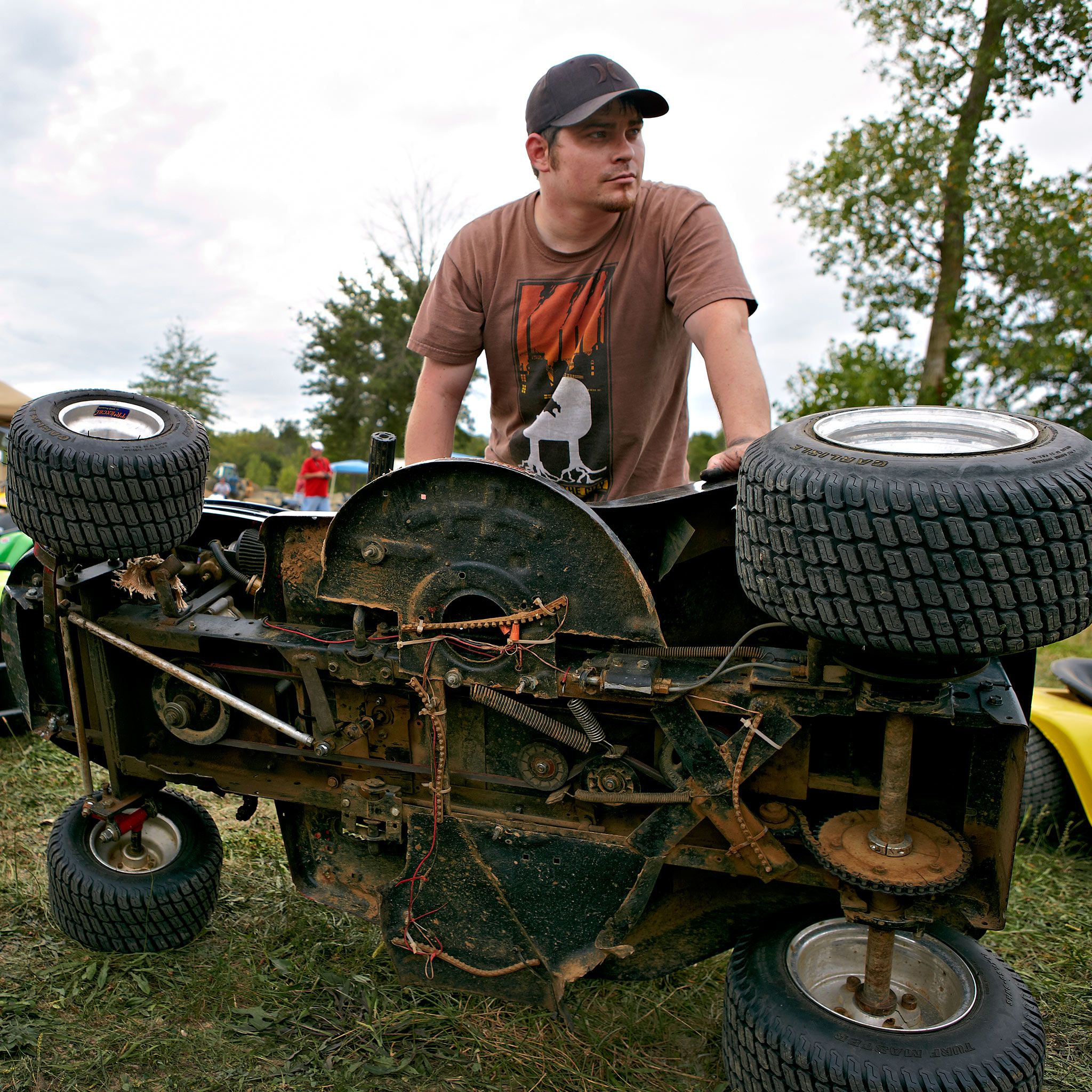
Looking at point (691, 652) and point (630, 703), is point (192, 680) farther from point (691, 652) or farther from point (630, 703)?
point (691, 652)

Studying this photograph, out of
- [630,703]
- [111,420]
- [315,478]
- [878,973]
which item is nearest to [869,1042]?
[878,973]

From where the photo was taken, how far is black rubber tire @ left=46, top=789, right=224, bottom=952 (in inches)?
127

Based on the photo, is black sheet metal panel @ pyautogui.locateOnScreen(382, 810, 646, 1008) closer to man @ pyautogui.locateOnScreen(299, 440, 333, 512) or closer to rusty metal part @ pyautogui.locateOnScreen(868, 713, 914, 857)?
rusty metal part @ pyautogui.locateOnScreen(868, 713, 914, 857)

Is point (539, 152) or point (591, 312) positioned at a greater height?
point (539, 152)

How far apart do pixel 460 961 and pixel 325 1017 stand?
574 mm

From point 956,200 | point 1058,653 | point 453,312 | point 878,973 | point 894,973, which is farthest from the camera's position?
point 956,200

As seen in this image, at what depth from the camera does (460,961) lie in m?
2.76

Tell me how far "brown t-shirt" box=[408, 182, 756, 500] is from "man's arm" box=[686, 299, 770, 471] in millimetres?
102

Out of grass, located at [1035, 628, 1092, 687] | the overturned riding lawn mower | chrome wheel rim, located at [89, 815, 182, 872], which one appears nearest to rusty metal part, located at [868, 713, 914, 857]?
the overturned riding lawn mower

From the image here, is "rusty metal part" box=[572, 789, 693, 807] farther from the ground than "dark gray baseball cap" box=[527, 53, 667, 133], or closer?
closer

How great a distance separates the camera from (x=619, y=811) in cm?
268

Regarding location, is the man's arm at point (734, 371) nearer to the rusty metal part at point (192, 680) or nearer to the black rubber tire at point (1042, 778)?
the rusty metal part at point (192, 680)

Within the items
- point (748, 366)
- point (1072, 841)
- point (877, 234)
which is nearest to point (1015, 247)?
point (877, 234)

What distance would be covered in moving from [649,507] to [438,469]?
614 mm
